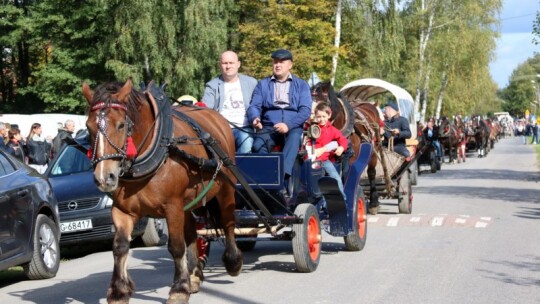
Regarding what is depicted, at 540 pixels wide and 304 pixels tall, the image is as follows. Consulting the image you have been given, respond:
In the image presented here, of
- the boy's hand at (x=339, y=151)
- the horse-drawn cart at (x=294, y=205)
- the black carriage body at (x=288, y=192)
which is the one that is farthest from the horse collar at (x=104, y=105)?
the boy's hand at (x=339, y=151)

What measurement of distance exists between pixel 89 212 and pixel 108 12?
1286 inches

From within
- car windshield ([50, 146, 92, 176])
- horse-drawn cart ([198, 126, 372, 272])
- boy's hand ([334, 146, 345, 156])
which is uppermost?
boy's hand ([334, 146, 345, 156])

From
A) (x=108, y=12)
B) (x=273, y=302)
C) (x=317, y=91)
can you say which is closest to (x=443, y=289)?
(x=273, y=302)

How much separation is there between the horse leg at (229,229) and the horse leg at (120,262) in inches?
71.1

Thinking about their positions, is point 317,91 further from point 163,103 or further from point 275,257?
point 163,103

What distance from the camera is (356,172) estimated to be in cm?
1246

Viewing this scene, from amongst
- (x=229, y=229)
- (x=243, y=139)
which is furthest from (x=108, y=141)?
(x=243, y=139)

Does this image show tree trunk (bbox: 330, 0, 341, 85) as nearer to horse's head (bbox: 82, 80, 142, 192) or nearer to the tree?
the tree

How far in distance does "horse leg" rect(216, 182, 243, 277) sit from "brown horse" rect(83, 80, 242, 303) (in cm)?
58

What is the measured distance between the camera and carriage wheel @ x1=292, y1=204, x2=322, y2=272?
1053 cm

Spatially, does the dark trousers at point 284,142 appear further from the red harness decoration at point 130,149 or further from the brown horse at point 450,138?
the brown horse at point 450,138

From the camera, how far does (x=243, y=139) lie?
10.9 meters

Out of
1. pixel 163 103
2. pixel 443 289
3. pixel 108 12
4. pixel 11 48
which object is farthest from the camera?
pixel 11 48

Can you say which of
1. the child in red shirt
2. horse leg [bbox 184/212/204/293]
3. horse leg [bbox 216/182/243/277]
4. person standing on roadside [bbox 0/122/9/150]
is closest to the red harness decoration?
horse leg [bbox 184/212/204/293]
